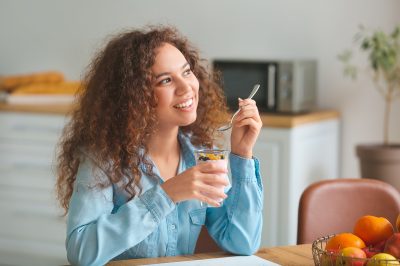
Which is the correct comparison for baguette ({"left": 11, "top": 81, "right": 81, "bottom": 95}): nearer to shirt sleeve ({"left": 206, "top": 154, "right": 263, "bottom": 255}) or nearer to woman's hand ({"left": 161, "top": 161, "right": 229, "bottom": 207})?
shirt sleeve ({"left": 206, "top": 154, "right": 263, "bottom": 255})

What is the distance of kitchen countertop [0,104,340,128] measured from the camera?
11.1 ft

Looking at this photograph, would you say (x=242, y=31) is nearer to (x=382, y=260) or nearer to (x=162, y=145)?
(x=162, y=145)

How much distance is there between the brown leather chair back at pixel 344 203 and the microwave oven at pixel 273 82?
1246 mm

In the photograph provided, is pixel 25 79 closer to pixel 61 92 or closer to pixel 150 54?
pixel 61 92

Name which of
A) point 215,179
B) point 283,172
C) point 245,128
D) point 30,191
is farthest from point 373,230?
point 30,191

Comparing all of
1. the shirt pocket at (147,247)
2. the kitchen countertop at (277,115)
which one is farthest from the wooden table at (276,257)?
the kitchen countertop at (277,115)

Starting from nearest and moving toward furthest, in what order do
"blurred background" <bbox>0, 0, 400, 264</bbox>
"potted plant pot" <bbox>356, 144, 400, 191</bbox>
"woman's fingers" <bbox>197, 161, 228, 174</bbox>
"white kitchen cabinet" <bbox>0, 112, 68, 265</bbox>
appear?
"woman's fingers" <bbox>197, 161, 228, 174</bbox> → "potted plant pot" <bbox>356, 144, 400, 191</bbox> → "blurred background" <bbox>0, 0, 400, 264</bbox> → "white kitchen cabinet" <bbox>0, 112, 68, 265</bbox>

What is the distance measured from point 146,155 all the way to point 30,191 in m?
2.12

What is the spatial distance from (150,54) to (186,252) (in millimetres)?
514

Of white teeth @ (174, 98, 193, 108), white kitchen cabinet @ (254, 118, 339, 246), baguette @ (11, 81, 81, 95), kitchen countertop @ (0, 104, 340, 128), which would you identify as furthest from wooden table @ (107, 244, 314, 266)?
baguette @ (11, 81, 81, 95)

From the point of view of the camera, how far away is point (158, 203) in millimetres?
1809

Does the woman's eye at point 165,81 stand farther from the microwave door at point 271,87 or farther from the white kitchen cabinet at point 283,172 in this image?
the microwave door at point 271,87

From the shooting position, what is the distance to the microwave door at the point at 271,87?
140 inches

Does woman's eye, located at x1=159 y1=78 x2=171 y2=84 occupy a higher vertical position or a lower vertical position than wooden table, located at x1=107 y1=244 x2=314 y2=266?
higher
